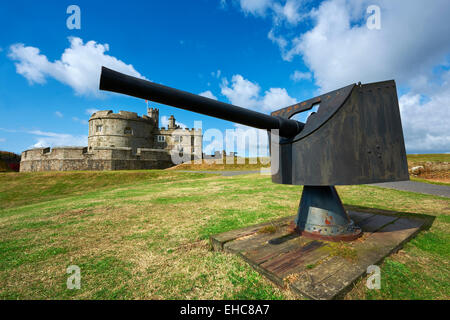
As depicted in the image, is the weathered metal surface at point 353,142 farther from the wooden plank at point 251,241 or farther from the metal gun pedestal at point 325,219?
the wooden plank at point 251,241

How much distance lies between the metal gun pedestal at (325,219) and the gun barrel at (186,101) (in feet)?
3.27

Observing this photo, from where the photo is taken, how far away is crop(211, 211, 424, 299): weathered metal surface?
1.54 m

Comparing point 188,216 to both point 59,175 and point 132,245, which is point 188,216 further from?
point 59,175

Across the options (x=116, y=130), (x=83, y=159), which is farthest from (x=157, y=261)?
(x=116, y=130)

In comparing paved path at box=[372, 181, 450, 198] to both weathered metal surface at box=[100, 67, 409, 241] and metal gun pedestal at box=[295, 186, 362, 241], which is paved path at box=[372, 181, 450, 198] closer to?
weathered metal surface at box=[100, 67, 409, 241]

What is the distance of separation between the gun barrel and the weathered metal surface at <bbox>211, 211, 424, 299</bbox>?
138cm

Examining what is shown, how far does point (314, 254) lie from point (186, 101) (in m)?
2.02

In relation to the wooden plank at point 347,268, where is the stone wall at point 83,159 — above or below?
above

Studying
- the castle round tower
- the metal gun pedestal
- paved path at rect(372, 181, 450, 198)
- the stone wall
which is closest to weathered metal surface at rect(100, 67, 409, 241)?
the metal gun pedestal

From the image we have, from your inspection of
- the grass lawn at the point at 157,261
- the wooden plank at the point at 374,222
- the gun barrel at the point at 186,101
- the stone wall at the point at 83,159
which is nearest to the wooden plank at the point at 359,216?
the wooden plank at the point at 374,222

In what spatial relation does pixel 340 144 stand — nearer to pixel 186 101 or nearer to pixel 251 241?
pixel 251 241

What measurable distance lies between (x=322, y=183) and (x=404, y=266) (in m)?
1.11

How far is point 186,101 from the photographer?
5.56 feet

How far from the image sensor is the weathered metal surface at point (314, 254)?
1.54 meters
